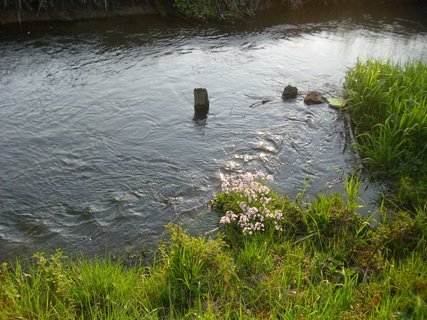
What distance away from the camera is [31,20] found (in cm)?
1174

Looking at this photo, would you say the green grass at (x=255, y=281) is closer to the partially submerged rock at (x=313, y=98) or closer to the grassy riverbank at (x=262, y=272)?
the grassy riverbank at (x=262, y=272)

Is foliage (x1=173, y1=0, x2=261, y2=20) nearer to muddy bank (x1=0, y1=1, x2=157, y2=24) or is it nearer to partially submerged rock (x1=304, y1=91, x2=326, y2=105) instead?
muddy bank (x1=0, y1=1, x2=157, y2=24)

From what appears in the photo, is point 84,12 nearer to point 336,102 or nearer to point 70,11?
point 70,11

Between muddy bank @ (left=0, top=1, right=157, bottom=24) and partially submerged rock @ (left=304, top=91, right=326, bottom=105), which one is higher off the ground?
muddy bank @ (left=0, top=1, right=157, bottom=24)

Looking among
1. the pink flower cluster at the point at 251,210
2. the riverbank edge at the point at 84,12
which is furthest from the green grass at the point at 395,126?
the riverbank edge at the point at 84,12

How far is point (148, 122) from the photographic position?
7363 mm

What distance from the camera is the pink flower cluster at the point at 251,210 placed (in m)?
4.36

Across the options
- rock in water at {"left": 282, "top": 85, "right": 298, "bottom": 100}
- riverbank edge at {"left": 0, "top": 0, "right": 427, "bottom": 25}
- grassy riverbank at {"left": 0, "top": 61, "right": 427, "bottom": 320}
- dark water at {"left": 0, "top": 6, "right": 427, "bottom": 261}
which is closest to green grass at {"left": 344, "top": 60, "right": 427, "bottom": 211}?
grassy riverbank at {"left": 0, "top": 61, "right": 427, "bottom": 320}

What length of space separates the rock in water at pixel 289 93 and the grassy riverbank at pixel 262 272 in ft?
11.3

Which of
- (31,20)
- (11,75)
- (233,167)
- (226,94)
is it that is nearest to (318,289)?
(233,167)

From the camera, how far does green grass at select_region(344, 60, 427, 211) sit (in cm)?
529

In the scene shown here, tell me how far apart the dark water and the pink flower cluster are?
1.36 ft

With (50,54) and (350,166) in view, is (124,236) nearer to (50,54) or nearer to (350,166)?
(350,166)

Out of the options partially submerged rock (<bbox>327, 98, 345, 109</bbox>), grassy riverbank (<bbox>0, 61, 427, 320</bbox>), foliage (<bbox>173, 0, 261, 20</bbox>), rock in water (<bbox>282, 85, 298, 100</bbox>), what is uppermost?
foliage (<bbox>173, 0, 261, 20</bbox>)
